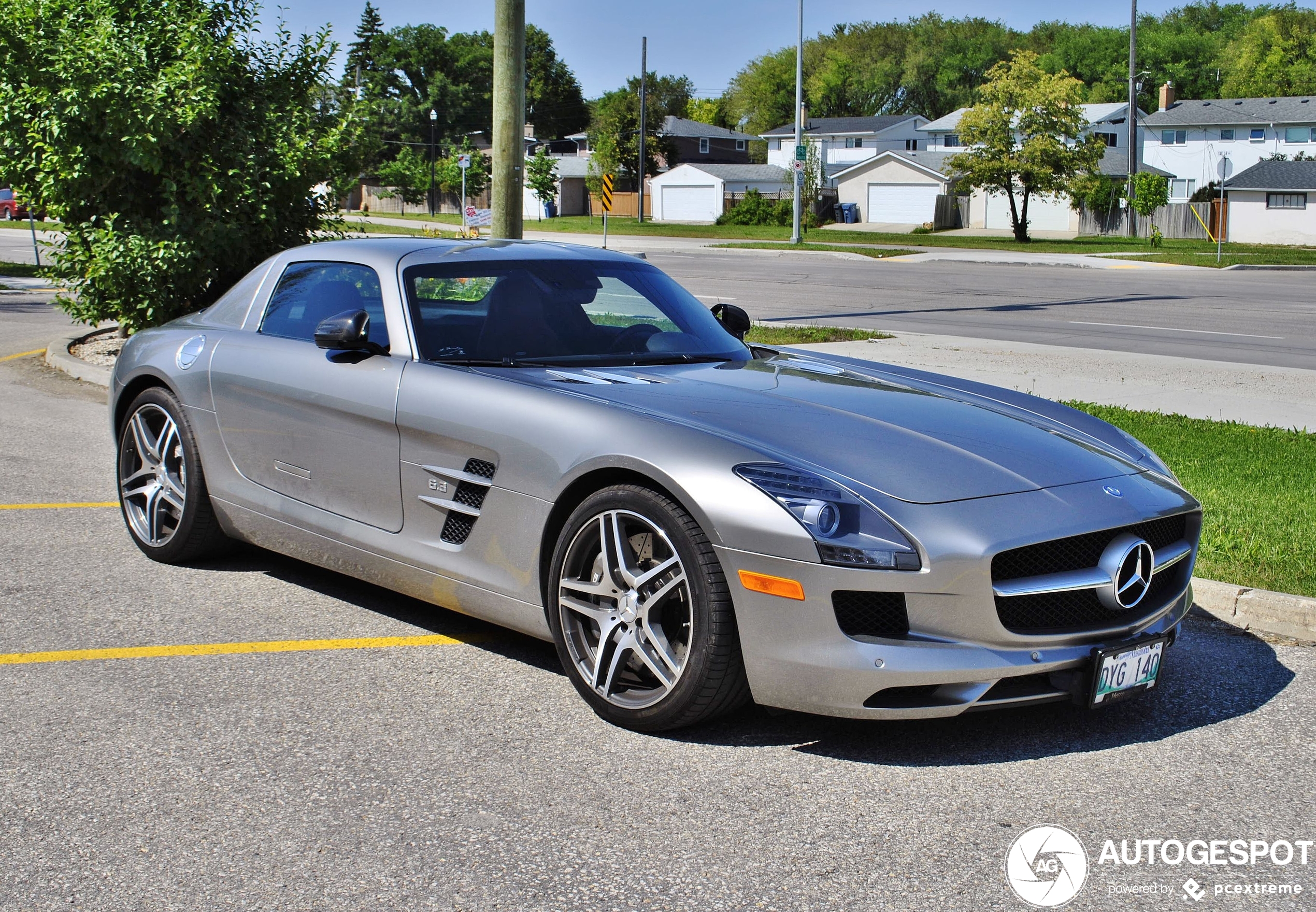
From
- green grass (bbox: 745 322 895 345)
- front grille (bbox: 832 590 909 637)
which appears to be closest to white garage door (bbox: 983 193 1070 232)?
green grass (bbox: 745 322 895 345)

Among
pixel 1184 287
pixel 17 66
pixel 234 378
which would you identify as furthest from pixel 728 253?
pixel 234 378

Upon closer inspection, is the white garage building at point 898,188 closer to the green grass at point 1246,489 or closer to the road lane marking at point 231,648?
the green grass at point 1246,489

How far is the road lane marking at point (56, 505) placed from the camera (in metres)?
7.01

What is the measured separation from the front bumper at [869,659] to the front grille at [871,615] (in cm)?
2

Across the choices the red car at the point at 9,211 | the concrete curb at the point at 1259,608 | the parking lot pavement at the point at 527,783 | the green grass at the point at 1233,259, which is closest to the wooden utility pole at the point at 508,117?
the parking lot pavement at the point at 527,783

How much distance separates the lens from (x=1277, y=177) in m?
64.0

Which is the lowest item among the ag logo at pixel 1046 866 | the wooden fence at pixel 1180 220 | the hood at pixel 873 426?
the ag logo at pixel 1046 866

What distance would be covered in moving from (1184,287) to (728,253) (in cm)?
1723

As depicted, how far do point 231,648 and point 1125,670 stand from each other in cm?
309

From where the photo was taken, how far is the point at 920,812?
3.45 meters

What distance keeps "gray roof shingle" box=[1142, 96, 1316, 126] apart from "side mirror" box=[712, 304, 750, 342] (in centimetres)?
8550

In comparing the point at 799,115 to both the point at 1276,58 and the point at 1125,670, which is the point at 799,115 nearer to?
the point at 1125,670

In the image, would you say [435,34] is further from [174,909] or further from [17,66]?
[174,909]

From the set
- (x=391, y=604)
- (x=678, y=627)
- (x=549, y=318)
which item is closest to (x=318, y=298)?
(x=549, y=318)
